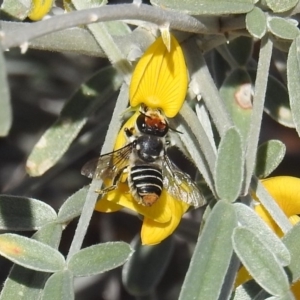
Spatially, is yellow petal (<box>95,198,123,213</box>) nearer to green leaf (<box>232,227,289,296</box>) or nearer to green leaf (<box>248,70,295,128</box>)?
green leaf (<box>232,227,289,296</box>)

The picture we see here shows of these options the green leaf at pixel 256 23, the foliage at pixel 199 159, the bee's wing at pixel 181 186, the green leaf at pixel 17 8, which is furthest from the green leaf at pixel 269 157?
the green leaf at pixel 17 8

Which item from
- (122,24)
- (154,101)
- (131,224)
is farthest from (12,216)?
(131,224)

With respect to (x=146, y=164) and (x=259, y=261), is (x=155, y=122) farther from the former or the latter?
(x=259, y=261)

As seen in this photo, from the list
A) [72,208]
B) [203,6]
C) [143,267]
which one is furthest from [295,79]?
[143,267]

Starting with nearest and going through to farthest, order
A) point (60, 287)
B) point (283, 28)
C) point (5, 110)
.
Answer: point (5, 110)
point (60, 287)
point (283, 28)

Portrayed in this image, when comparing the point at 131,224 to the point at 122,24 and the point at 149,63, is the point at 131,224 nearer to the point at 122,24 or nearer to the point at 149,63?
the point at 122,24

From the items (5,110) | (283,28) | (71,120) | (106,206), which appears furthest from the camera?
(71,120)
